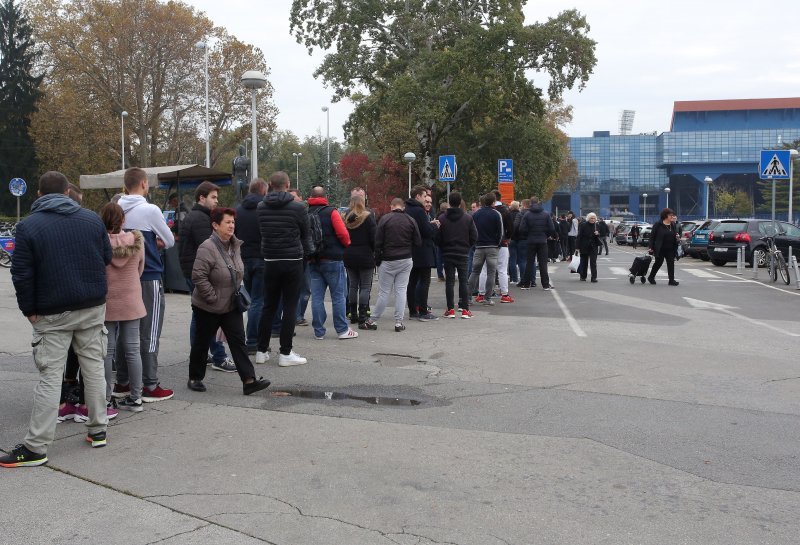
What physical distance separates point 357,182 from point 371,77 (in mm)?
20680

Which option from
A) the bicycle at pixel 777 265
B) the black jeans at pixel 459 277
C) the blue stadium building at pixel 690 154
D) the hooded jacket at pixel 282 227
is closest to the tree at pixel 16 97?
the bicycle at pixel 777 265

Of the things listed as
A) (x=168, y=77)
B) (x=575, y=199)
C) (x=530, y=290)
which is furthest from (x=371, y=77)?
(x=575, y=199)

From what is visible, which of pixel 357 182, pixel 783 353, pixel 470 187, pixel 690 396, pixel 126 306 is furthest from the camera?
pixel 357 182

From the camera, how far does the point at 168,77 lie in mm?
46969

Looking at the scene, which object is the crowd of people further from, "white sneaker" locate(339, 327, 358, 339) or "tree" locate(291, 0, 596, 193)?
"tree" locate(291, 0, 596, 193)

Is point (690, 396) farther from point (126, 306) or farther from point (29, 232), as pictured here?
point (29, 232)

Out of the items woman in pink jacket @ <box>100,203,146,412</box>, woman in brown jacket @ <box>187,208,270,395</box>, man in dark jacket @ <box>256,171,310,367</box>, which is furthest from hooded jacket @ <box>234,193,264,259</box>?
woman in pink jacket @ <box>100,203,146,412</box>

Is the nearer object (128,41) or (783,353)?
(783,353)

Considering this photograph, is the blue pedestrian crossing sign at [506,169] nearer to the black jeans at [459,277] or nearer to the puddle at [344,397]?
the black jeans at [459,277]

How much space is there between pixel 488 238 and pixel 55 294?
930cm

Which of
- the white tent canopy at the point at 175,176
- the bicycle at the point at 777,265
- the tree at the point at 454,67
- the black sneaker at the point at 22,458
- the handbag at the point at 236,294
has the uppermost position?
the tree at the point at 454,67

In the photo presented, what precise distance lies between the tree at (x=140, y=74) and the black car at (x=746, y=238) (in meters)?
29.7

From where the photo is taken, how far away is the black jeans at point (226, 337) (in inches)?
273

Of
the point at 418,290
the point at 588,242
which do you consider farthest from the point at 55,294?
the point at 588,242
